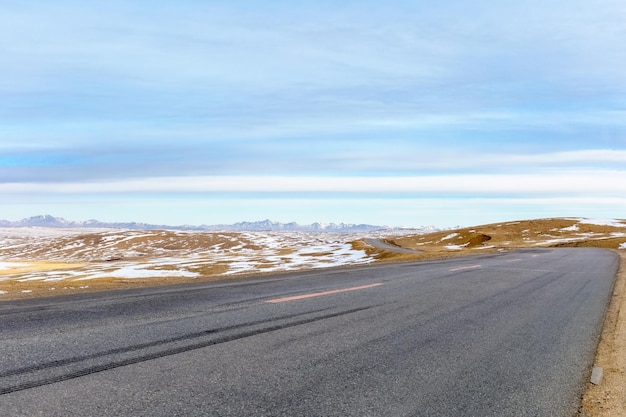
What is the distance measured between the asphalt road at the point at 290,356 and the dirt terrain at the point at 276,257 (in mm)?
475

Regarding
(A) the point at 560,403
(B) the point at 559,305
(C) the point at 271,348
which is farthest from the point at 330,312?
(B) the point at 559,305

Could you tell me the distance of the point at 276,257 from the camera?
70375 mm

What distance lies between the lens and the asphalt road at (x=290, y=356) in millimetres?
5039

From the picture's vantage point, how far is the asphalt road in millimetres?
5039

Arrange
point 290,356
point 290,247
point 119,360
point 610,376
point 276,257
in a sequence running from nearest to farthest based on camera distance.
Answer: point 119,360 → point 290,356 → point 610,376 → point 276,257 → point 290,247

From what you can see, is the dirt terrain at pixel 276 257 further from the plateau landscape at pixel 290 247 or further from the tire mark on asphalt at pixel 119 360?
the tire mark on asphalt at pixel 119 360

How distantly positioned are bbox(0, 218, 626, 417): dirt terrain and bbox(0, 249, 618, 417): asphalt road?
0.47 meters

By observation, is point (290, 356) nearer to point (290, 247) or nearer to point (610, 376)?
point (610, 376)

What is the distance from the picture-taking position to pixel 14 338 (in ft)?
23.7

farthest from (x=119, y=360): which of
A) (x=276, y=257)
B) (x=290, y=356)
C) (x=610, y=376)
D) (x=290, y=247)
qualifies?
(x=290, y=247)

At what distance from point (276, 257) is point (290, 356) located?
64011mm

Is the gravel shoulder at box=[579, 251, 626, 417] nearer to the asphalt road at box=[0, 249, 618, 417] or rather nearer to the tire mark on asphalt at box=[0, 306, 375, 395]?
the asphalt road at box=[0, 249, 618, 417]

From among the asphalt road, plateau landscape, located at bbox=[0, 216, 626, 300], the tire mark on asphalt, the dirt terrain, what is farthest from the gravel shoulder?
plateau landscape, located at bbox=[0, 216, 626, 300]

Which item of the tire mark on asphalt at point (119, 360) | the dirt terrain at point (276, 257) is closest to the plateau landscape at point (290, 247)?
the dirt terrain at point (276, 257)
